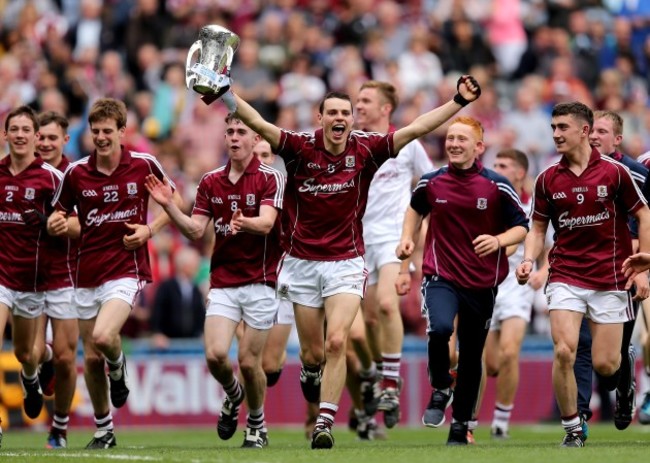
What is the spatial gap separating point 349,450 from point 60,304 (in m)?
3.52

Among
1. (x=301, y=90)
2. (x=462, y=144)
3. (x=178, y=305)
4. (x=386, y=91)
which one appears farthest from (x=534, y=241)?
(x=301, y=90)

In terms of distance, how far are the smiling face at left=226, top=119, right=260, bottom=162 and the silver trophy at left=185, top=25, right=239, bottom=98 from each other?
5.08 feet

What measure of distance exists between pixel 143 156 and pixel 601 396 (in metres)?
9.15

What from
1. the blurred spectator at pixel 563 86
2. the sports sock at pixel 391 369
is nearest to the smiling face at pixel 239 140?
the sports sock at pixel 391 369

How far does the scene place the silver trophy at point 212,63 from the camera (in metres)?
13.6

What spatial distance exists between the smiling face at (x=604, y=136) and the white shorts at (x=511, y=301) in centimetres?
229

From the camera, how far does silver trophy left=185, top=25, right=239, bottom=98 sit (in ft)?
44.6

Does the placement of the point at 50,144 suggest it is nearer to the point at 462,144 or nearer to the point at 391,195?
the point at 391,195

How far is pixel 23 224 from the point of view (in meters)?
15.4

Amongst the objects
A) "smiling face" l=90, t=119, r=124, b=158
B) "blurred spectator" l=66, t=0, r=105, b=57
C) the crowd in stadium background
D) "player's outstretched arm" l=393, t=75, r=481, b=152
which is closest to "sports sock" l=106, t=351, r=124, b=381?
"smiling face" l=90, t=119, r=124, b=158

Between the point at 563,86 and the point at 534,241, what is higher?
the point at 563,86

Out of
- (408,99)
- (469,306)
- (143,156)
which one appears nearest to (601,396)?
(408,99)

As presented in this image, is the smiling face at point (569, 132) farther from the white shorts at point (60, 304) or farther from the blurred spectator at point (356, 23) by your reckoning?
the blurred spectator at point (356, 23)

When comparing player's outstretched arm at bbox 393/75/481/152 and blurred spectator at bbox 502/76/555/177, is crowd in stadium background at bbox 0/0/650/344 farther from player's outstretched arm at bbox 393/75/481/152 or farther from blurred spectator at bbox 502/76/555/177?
player's outstretched arm at bbox 393/75/481/152
